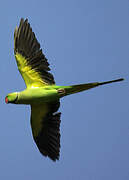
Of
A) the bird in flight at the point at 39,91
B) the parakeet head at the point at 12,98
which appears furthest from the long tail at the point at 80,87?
the parakeet head at the point at 12,98

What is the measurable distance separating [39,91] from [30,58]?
2.28 feet

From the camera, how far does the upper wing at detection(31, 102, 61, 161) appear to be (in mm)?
7363

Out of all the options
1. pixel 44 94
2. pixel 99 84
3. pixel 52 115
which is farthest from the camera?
pixel 52 115

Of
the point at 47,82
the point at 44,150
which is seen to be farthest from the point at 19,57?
the point at 44,150

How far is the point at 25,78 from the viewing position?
7.11m

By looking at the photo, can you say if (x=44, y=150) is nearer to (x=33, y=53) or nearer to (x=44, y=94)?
(x=44, y=94)

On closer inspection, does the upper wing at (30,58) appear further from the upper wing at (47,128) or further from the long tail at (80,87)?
the upper wing at (47,128)

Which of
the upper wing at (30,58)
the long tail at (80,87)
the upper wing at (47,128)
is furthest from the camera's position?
the upper wing at (47,128)

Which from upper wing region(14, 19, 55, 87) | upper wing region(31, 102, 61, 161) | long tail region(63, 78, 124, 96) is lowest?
upper wing region(31, 102, 61, 161)

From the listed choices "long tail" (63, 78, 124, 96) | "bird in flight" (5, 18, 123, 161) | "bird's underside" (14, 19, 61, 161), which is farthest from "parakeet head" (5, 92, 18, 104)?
"long tail" (63, 78, 124, 96)

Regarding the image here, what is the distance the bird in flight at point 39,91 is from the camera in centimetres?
676

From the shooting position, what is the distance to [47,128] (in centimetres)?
752

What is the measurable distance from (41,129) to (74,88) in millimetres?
1448

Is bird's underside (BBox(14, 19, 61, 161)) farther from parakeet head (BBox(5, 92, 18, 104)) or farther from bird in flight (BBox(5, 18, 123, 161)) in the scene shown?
parakeet head (BBox(5, 92, 18, 104))
